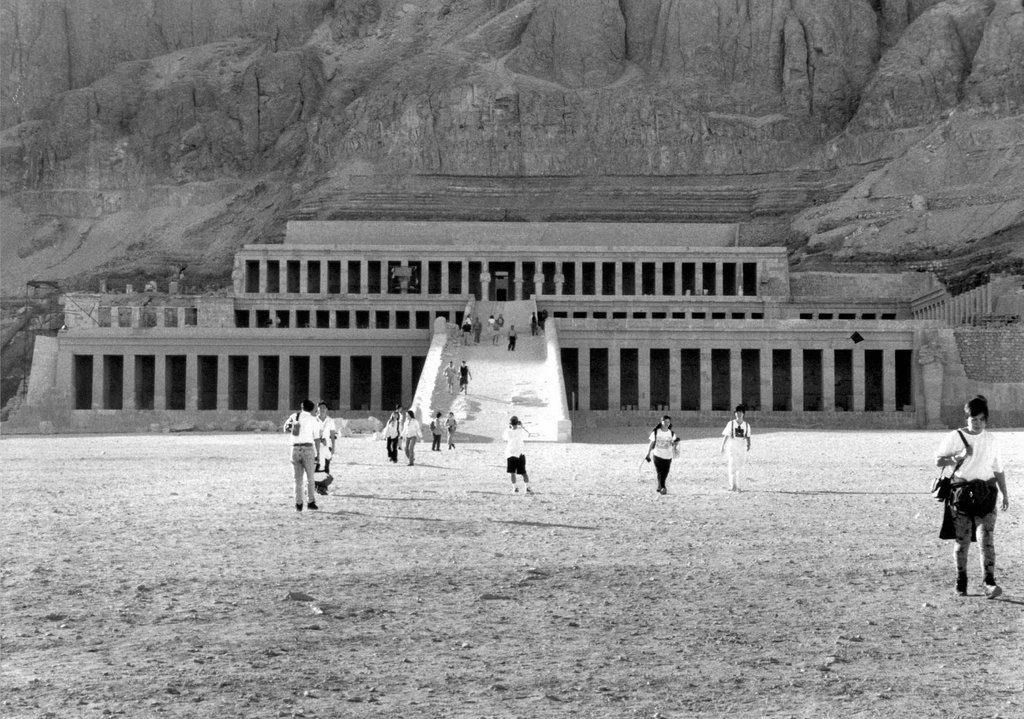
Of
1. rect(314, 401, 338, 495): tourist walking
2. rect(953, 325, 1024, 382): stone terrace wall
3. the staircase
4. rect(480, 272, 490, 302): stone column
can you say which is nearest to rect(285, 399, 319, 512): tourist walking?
rect(314, 401, 338, 495): tourist walking

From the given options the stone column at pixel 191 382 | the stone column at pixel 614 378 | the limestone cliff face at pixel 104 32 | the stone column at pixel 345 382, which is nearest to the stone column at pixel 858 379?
the stone column at pixel 614 378

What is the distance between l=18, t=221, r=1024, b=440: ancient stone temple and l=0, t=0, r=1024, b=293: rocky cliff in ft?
42.3

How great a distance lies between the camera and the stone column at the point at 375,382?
190 feet

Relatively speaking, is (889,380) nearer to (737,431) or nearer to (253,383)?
(253,383)

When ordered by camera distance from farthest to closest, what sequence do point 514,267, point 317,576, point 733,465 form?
point 514,267, point 733,465, point 317,576

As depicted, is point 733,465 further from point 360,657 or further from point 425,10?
point 425,10

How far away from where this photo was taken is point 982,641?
10.8 metres

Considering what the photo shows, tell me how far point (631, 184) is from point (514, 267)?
64.9 feet

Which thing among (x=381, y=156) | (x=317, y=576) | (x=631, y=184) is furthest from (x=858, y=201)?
(x=317, y=576)

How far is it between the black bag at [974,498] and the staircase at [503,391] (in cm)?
2659

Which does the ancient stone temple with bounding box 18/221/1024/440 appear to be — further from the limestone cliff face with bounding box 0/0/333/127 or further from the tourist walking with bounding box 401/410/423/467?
the limestone cliff face with bounding box 0/0/333/127

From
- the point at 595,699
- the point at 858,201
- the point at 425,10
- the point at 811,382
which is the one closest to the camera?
the point at 595,699

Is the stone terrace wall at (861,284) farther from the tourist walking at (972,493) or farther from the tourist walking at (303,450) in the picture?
the tourist walking at (972,493)

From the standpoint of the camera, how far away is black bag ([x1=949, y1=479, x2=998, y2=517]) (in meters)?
12.5
